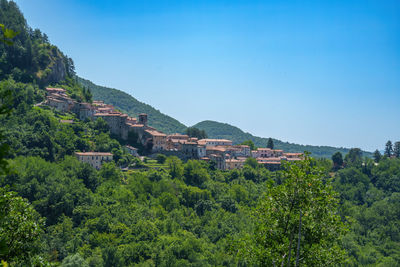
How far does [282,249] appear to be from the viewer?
51.4 ft

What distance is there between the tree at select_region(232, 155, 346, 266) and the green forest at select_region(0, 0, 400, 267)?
0.04 meters

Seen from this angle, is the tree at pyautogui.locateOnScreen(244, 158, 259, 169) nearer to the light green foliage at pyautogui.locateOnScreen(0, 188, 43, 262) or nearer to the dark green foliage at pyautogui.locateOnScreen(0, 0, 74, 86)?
the dark green foliage at pyautogui.locateOnScreen(0, 0, 74, 86)

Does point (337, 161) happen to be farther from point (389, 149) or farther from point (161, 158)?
point (161, 158)

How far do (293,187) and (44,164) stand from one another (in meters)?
55.9

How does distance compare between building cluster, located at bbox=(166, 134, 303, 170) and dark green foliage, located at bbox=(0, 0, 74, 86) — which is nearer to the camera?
building cluster, located at bbox=(166, 134, 303, 170)

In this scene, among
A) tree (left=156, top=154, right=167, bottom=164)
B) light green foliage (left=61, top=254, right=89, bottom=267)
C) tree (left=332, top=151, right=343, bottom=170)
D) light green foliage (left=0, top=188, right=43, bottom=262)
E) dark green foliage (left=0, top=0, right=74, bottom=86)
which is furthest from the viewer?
tree (left=332, top=151, right=343, bottom=170)

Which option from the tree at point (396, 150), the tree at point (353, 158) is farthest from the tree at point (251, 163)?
the tree at point (396, 150)

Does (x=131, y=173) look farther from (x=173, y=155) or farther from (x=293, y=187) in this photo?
(x=293, y=187)

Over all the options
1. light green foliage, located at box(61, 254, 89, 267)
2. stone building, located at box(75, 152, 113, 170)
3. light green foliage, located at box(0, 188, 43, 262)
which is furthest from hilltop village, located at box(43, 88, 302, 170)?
light green foliage, located at box(0, 188, 43, 262)

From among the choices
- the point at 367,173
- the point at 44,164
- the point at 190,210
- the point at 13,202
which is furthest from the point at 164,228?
the point at 367,173

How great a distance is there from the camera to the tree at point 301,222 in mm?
15016

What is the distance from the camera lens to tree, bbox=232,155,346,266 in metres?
15.0

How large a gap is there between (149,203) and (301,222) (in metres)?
53.0

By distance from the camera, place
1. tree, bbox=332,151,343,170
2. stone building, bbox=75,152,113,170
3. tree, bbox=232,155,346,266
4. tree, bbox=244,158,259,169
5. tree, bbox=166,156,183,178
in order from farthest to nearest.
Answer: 1. tree, bbox=332,151,343,170
2. tree, bbox=244,158,259,169
3. tree, bbox=166,156,183,178
4. stone building, bbox=75,152,113,170
5. tree, bbox=232,155,346,266
